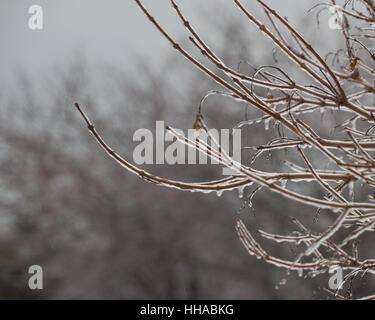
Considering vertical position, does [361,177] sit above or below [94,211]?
below

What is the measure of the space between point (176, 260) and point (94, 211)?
396cm

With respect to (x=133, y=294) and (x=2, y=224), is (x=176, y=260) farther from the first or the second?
(x=2, y=224)

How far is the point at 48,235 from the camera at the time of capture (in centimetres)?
2227

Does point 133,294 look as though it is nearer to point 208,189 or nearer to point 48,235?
point 48,235
